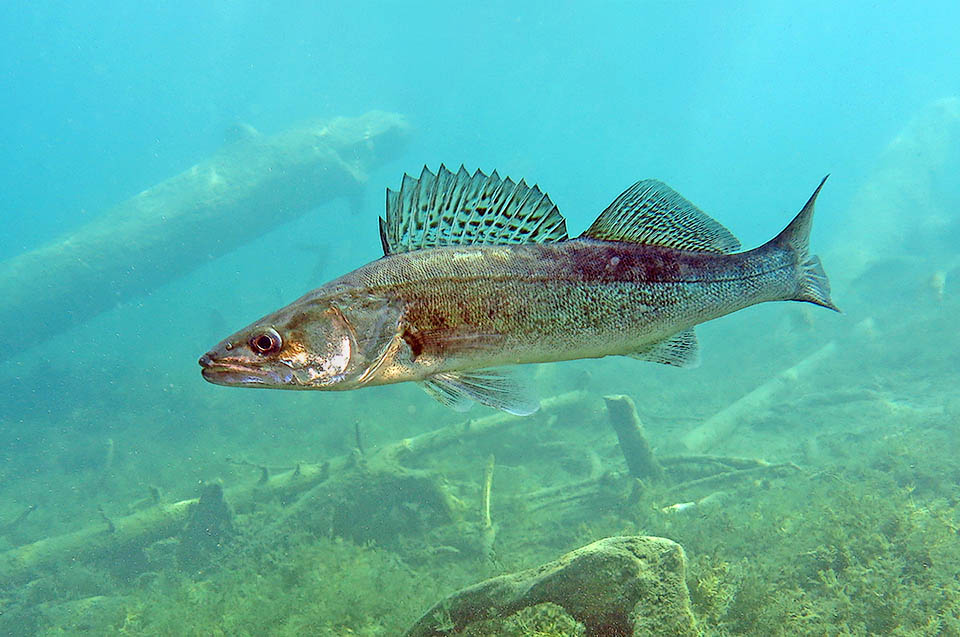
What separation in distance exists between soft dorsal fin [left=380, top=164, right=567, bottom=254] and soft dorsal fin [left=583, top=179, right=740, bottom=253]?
20 cm

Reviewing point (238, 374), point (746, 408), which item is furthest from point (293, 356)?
point (746, 408)

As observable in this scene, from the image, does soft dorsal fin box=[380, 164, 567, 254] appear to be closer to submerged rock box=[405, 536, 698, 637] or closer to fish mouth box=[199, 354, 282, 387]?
fish mouth box=[199, 354, 282, 387]

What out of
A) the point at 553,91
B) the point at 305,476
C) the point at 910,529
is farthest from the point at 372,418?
the point at 553,91

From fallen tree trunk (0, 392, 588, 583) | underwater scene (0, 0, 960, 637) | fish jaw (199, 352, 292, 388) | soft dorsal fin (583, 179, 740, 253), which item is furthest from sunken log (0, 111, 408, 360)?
soft dorsal fin (583, 179, 740, 253)

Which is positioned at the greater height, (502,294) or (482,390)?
(502,294)

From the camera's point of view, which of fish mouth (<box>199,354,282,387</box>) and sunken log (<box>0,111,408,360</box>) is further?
sunken log (<box>0,111,408,360</box>)

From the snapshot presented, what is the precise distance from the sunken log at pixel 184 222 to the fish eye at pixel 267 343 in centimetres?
2196

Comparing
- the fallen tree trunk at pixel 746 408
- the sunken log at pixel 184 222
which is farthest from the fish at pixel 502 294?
the sunken log at pixel 184 222

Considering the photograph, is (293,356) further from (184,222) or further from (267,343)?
(184,222)

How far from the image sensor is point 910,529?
5.11 meters

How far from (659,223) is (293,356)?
1409 millimetres

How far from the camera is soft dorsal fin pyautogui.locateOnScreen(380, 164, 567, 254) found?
184 centimetres

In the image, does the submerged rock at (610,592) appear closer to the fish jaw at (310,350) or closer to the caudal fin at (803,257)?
the caudal fin at (803,257)

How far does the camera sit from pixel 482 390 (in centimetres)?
168
